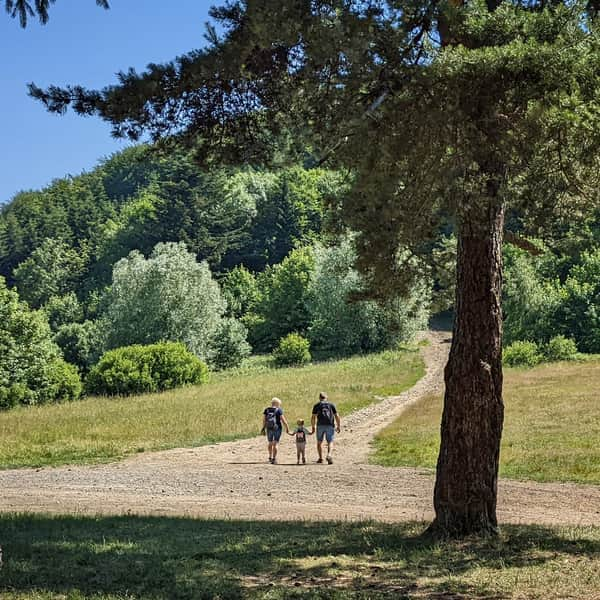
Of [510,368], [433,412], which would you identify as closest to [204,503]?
[433,412]

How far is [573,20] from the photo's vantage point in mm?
7711

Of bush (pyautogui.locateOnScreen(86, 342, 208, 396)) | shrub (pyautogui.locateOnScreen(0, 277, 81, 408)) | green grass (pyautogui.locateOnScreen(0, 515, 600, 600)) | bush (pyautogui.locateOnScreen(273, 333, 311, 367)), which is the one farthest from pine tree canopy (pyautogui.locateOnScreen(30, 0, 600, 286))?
bush (pyautogui.locateOnScreen(273, 333, 311, 367))

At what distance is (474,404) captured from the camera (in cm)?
928

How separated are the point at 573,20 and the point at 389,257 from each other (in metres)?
3.81

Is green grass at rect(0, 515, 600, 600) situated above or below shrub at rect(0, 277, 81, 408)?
below

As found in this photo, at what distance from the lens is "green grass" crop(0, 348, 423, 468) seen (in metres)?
23.1

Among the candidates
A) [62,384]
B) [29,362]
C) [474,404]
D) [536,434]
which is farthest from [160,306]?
[474,404]

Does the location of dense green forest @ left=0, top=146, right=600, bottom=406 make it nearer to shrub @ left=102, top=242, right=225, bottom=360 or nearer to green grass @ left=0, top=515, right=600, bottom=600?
shrub @ left=102, top=242, right=225, bottom=360

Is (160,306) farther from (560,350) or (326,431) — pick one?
(326,431)

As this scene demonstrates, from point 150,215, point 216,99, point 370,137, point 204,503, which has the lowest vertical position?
point 204,503

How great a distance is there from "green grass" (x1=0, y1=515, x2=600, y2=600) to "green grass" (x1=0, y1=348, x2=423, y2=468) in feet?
41.6

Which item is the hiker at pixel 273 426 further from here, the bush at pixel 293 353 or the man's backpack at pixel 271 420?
the bush at pixel 293 353

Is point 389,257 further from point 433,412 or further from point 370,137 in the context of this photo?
point 433,412

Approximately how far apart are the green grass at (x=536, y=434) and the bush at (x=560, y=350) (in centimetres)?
1156
